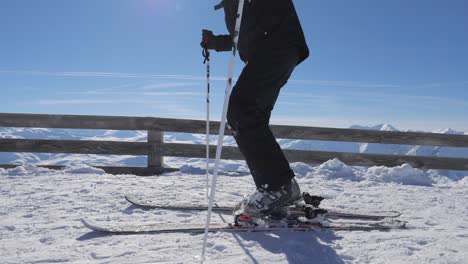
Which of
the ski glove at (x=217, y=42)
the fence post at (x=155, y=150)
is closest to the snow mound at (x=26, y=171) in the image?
the fence post at (x=155, y=150)

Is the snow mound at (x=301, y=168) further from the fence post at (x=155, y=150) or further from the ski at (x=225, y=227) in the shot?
the ski at (x=225, y=227)

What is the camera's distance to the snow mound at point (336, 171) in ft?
21.1

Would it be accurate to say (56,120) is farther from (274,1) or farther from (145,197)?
(274,1)

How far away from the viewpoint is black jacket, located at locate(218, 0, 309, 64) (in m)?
2.99

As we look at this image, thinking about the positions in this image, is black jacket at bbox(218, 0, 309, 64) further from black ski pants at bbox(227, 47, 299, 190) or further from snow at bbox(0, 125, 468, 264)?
snow at bbox(0, 125, 468, 264)

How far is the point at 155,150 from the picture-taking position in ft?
23.7

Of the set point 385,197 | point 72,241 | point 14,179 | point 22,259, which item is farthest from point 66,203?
point 385,197

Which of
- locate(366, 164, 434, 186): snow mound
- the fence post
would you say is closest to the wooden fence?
the fence post

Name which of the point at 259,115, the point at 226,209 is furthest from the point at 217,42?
the point at 226,209

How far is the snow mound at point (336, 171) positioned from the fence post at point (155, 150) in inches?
117

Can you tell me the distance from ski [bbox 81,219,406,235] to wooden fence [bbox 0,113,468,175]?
4202 mm

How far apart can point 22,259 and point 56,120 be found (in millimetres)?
5483

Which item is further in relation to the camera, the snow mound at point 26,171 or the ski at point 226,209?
the snow mound at point 26,171

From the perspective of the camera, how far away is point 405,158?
748 cm
